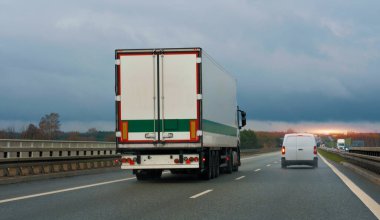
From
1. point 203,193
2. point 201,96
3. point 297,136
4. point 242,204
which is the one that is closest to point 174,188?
point 203,193

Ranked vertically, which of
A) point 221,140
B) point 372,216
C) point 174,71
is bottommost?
point 372,216

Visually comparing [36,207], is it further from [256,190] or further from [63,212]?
[256,190]

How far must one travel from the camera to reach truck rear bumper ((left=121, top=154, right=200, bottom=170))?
57.6 feet

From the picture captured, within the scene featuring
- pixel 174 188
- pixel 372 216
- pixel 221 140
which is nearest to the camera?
pixel 372 216

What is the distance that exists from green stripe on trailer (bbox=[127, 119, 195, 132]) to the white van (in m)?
13.4

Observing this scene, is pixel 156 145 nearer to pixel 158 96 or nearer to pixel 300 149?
pixel 158 96

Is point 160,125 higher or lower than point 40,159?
higher

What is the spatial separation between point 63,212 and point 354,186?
9643 millimetres

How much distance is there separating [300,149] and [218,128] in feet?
33.2

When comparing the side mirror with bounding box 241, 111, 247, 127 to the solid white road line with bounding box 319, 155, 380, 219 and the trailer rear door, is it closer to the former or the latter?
the trailer rear door

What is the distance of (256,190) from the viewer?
15047mm

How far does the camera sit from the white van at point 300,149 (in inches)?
1154

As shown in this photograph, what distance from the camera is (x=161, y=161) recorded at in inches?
694

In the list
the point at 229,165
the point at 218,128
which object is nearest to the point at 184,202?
the point at 218,128
